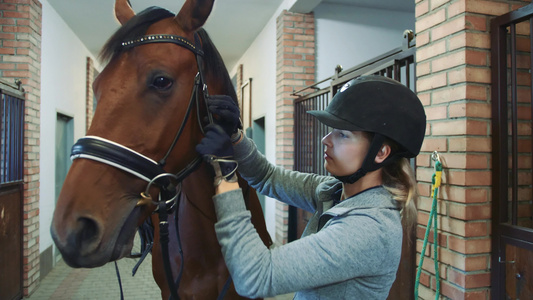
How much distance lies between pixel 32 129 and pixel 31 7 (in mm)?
1373

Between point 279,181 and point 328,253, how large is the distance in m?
0.63

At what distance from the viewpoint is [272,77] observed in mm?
5215

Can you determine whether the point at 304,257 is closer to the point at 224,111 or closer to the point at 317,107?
the point at 224,111

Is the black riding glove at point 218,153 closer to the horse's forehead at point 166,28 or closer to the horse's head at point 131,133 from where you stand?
the horse's head at point 131,133

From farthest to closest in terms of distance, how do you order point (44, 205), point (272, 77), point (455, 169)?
point (272, 77) < point (44, 205) < point (455, 169)

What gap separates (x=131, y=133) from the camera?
93 centimetres

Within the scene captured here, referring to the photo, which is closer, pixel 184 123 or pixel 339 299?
pixel 339 299

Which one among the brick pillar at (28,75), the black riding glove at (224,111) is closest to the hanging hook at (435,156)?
the black riding glove at (224,111)

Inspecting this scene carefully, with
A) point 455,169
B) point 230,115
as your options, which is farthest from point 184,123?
point 455,169

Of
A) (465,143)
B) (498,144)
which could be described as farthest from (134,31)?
(498,144)

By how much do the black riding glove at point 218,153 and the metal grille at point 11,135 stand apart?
3056mm

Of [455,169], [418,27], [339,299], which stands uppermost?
[418,27]

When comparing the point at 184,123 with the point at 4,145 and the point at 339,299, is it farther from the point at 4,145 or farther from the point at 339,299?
the point at 4,145

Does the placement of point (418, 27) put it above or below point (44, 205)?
above
